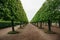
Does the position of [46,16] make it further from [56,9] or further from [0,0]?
[0,0]

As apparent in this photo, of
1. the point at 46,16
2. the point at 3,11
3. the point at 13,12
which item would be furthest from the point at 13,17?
the point at 3,11

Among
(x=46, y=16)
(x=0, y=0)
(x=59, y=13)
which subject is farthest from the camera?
(x=46, y=16)

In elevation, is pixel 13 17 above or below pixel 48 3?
below

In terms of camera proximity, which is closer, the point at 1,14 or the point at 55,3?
the point at 1,14

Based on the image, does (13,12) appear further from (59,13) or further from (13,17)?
(59,13)

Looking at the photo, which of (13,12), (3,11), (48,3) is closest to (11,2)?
(13,12)

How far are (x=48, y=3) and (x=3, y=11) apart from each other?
13.2m

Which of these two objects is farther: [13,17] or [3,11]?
[13,17]

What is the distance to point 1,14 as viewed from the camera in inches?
945

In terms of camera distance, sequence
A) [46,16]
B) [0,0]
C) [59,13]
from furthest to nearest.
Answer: [46,16] < [59,13] < [0,0]

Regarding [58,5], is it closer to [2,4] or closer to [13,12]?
[13,12]

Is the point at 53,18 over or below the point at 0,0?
below

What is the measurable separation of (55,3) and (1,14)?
13045 millimetres

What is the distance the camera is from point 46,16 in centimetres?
3609
